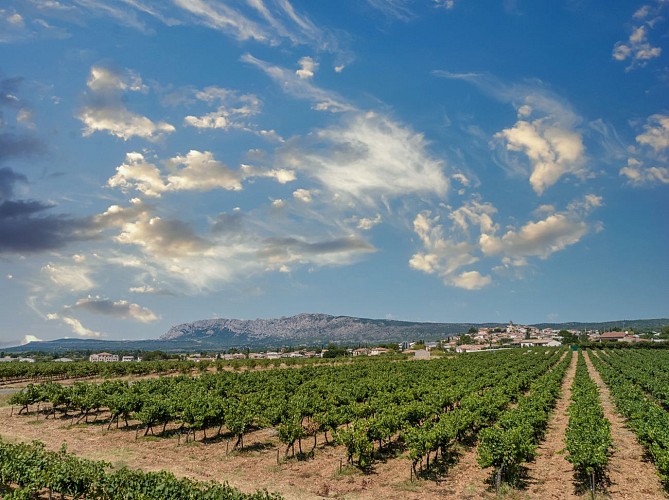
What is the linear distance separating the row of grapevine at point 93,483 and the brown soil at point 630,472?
66.1 ft

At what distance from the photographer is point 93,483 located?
21.0 metres

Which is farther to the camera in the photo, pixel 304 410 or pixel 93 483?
pixel 304 410

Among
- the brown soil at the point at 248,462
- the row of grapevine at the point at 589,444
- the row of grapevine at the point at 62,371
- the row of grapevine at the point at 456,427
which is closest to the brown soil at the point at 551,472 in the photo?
the row of grapevine at the point at 589,444

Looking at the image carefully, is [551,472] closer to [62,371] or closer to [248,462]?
[248,462]

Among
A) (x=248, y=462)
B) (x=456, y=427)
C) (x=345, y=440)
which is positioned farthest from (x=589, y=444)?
(x=248, y=462)

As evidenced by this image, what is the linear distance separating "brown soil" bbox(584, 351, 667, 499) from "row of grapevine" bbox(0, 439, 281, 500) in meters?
20.2

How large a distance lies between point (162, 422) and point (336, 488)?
22.6 m

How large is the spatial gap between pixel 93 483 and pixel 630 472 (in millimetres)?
31908

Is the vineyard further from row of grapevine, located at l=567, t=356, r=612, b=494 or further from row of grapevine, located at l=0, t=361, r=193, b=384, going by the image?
row of grapevine, located at l=0, t=361, r=193, b=384

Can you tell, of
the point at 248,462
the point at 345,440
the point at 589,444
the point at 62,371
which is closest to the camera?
the point at 589,444

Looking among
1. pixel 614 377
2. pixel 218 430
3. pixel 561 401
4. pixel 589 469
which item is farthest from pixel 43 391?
pixel 614 377

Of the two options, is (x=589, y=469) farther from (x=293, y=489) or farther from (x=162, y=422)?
(x=162, y=422)

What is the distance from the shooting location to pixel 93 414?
153 ft

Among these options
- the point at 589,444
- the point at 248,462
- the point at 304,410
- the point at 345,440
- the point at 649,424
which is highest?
the point at 589,444
